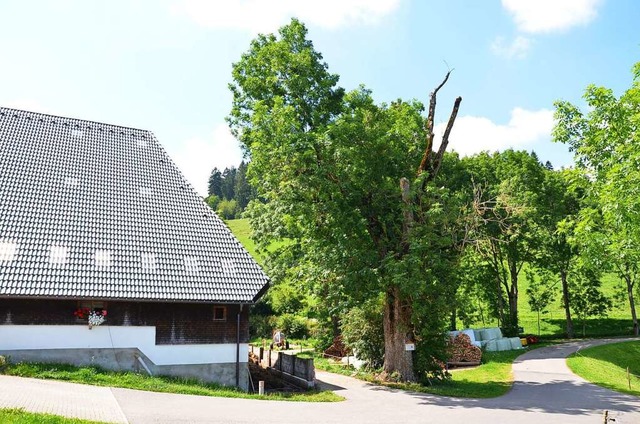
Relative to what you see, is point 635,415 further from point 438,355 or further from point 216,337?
point 216,337

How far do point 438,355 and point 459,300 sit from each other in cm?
295

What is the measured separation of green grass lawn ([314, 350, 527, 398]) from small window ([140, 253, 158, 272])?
992 centimetres

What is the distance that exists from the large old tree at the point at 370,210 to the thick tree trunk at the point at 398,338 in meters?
0.04

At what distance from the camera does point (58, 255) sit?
18.1 meters

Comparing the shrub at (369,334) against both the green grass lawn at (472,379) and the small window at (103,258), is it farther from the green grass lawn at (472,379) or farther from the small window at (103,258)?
the small window at (103,258)

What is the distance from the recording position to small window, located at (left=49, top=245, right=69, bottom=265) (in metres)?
17.9

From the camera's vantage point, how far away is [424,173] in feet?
69.1

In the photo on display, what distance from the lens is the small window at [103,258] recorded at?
18.4 metres

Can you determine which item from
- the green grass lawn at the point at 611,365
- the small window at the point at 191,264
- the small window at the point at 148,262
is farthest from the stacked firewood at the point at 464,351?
the small window at the point at 148,262

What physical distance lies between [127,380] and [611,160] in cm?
1683

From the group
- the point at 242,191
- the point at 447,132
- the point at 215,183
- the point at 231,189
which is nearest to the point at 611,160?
the point at 447,132

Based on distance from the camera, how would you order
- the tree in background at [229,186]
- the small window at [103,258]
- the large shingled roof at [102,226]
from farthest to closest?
the tree in background at [229,186] → the small window at [103,258] → the large shingled roof at [102,226]

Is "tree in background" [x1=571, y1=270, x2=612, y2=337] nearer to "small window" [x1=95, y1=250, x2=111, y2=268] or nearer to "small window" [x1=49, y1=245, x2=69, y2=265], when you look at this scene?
"small window" [x1=95, y1=250, x2=111, y2=268]

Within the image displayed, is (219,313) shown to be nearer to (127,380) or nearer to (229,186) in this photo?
(127,380)
